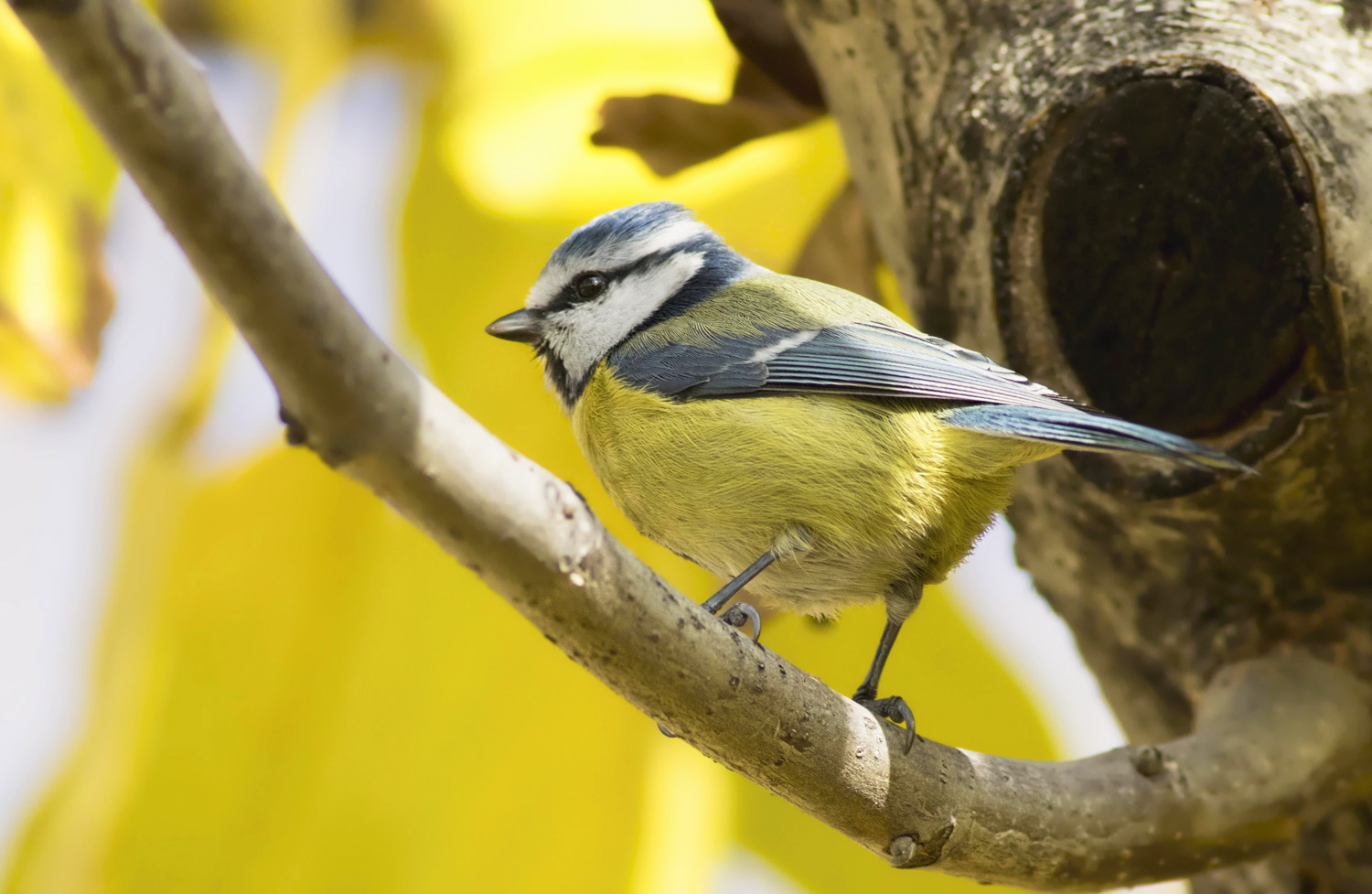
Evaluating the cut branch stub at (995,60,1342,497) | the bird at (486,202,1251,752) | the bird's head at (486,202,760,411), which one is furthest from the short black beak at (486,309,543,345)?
the cut branch stub at (995,60,1342,497)

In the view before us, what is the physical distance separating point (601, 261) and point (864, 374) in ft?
1.24

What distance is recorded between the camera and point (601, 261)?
3.80ft

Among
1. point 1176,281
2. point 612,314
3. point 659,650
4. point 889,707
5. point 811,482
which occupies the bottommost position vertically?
point 659,650

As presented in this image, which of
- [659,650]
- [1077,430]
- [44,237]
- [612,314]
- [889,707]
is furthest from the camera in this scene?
[44,237]

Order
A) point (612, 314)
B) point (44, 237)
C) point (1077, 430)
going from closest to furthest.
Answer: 1. point (1077, 430)
2. point (612, 314)
3. point (44, 237)

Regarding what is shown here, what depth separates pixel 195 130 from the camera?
397 mm

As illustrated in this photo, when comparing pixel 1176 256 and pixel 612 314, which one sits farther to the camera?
pixel 612 314

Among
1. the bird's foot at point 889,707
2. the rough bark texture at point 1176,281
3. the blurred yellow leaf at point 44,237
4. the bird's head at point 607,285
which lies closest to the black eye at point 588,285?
the bird's head at point 607,285

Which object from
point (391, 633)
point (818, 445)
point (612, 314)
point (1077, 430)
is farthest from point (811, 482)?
point (391, 633)

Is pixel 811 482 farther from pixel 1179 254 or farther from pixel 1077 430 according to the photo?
pixel 1179 254

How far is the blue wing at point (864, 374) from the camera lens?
0.87 meters

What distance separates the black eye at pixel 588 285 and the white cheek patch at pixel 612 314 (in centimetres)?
1

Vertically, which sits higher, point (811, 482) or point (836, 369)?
point (836, 369)

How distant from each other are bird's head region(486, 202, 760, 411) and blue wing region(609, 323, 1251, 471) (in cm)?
Result: 13
